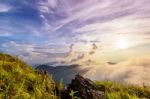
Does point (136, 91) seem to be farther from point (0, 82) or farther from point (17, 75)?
point (0, 82)

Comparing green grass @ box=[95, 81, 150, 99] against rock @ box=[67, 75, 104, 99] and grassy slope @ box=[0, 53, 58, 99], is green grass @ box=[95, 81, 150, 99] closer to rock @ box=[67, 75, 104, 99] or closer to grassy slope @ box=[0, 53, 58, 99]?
rock @ box=[67, 75, 104, 99]

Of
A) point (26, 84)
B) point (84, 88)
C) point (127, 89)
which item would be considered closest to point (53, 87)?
point (26, 84)

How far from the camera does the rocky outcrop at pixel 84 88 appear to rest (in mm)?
13320

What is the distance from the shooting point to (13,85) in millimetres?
12547

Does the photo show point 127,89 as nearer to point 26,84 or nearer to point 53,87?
point 53,87

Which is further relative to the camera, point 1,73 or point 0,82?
point 1,73

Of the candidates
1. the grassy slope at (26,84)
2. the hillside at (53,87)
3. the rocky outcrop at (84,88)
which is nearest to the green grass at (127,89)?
the hillside at (53,87)

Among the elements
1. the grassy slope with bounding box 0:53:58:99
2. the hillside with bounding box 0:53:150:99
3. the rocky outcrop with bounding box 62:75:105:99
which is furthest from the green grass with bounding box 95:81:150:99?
the grassy slope with bounding box 0:53:58:99

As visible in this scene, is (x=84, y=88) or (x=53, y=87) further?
(x=53, y=87)

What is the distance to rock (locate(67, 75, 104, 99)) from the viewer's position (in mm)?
13320

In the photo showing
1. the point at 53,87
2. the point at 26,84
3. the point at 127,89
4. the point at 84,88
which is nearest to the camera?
the point at 26,84

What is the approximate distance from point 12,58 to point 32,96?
8.43m

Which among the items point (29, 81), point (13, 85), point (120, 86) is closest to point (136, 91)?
point (120, 86)

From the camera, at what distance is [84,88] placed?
13.9 meters
